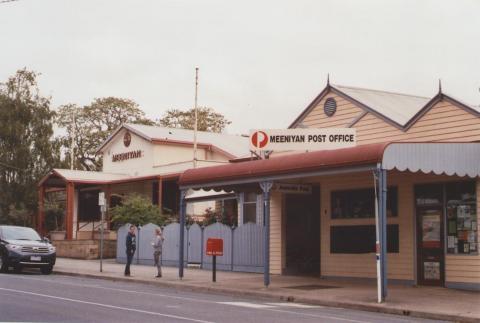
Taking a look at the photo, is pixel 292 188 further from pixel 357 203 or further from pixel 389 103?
pixel 389 103

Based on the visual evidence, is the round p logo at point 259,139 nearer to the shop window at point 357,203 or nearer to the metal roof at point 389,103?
the metal roof at point 389,103

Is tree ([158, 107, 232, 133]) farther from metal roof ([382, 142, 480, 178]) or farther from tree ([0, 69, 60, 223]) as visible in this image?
metal roof ([382, 142, 480, 178])

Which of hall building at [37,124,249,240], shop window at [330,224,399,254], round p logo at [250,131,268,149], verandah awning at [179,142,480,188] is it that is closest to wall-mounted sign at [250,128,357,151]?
round p logo at [250,131,268,149]

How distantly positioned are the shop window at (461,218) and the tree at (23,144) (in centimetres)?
3544

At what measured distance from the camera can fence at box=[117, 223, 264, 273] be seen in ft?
88.1

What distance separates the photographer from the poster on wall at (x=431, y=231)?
814 inches

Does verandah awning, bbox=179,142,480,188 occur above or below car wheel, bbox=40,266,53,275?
above

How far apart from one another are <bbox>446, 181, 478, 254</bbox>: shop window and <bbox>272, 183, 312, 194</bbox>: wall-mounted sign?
5.37m

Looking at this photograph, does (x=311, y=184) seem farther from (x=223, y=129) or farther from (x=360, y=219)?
(x=223, y=129)

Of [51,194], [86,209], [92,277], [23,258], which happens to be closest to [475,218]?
[92,277]

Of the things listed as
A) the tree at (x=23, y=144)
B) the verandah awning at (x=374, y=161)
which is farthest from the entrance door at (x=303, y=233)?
the tree at (x=23, y=144)

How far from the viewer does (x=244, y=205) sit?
103 ft

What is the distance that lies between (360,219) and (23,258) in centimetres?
1137

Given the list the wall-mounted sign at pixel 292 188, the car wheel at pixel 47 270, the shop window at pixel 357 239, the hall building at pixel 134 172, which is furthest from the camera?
the hall building at pixel 134 172
